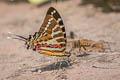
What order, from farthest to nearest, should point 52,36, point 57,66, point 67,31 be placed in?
point 67,31 < point 57,66 < point 52,36

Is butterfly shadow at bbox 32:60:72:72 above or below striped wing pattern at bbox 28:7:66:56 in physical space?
below

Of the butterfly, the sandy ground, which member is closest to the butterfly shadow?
the sandy ground

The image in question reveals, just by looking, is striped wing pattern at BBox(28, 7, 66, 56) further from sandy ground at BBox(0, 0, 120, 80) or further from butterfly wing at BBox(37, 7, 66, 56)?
sandy ground at BBox(0, 0, 120, 80)

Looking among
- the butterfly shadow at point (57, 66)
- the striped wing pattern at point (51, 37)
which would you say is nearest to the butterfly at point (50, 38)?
the striped wing pattern at point (51, 37)

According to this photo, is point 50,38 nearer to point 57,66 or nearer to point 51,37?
point 51,37

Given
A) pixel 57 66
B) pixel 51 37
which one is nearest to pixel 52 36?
pixel 51 37

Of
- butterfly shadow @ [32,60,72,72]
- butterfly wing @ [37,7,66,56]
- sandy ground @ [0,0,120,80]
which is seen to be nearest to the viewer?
butterfly wing @ [37,7,66,56]

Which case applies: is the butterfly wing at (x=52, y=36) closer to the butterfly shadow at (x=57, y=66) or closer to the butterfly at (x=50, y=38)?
the butterfly at (x=50, y=38)
